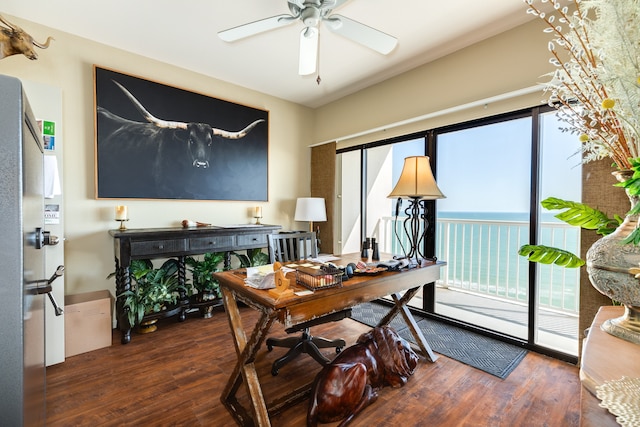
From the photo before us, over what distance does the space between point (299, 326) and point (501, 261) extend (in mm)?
2942

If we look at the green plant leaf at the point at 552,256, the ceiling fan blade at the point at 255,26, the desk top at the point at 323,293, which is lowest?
the desk top at the point at 323,293

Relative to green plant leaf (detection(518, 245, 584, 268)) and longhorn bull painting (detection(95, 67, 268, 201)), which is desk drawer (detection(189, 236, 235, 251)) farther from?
green plant leaf (detection(518, 245, 584, 268))

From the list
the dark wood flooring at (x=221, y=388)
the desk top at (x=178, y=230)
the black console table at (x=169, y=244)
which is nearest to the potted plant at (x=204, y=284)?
the black console table at (x=169, y=244)

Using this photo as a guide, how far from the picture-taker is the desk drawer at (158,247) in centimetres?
245

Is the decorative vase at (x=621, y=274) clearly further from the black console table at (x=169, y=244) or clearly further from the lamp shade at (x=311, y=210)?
the lamp shade at (x=311, y=210)

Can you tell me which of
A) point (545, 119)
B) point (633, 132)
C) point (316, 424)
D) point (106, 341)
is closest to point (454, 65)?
point (545, 119)

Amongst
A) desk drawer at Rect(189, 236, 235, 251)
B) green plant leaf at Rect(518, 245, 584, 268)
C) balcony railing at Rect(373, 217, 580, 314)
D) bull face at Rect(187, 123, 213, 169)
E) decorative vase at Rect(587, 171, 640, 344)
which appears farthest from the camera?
bull face at Rect(187, 123, 213, 169)

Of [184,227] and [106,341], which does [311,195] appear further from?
[106,341]

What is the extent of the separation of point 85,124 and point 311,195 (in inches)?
109

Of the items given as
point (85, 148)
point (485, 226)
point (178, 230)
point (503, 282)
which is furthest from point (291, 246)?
point (503, 282)

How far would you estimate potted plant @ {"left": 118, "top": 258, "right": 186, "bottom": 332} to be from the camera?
2.46 meters

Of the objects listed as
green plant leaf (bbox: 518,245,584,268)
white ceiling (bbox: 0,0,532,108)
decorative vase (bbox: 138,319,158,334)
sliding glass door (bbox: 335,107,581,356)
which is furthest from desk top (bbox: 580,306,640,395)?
decorative vase (bbox: 138,319,158,334)

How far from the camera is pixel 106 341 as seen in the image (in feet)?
7.77

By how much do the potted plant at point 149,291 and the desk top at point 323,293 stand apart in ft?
4.25
